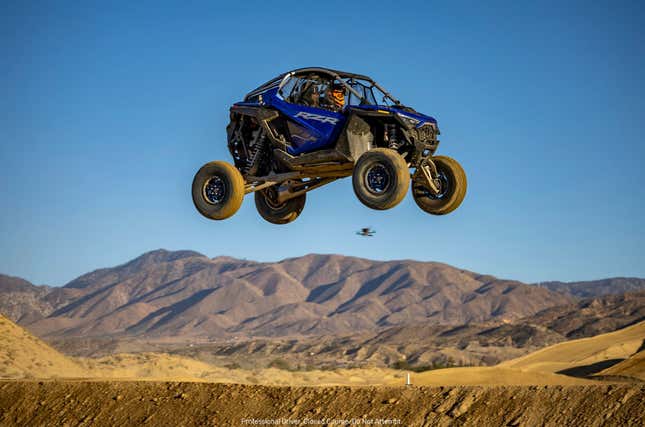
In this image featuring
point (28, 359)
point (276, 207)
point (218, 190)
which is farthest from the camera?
point (28, 359)

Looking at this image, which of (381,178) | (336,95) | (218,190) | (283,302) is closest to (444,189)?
(381,178)

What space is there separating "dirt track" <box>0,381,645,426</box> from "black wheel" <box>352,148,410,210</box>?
523 cm

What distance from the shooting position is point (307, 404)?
18.8m

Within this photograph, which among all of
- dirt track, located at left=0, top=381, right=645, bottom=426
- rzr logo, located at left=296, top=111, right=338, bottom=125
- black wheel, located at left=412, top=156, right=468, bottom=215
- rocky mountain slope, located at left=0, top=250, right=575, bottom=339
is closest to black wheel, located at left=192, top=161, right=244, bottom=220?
rzr logo, located at left=296, top=111, right=338, bottom=125

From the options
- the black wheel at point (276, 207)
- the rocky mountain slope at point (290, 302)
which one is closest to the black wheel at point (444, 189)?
the black wheel at point (276, 207)

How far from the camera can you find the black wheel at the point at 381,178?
1445 cm

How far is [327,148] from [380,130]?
3.60 feet

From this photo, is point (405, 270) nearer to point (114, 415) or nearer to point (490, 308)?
point (490, 308)

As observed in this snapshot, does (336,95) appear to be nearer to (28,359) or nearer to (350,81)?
(350,81)

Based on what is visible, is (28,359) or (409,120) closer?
(409,120)

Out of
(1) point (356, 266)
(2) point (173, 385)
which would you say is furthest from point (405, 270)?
(2) point (173, 385)

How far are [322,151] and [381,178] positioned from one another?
1.46 m

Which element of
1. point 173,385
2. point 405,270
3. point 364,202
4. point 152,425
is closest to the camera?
point 364,202

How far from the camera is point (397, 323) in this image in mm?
140250
